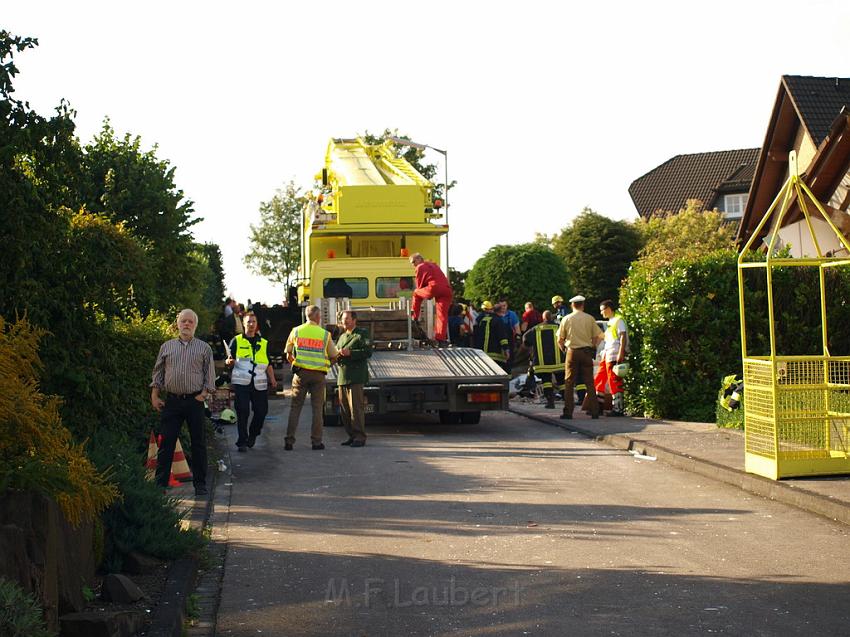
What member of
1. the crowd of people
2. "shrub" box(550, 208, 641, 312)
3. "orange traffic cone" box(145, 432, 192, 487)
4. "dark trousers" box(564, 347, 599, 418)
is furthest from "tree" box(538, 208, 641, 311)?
"orange traffic cone" box(145, 432, 192, 487)

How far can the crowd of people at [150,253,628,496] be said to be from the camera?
37.3 ft

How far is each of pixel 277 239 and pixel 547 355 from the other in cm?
4240

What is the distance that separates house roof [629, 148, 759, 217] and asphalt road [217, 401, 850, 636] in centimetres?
5687

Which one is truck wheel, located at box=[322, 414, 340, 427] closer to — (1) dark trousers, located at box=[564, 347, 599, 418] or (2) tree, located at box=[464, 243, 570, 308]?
(1) dark trousers, located at box=[564, 347, 599, 418]

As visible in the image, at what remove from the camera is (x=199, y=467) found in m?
11.3

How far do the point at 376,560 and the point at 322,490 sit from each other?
11.2 feet

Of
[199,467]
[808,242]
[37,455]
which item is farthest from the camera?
[808,242]

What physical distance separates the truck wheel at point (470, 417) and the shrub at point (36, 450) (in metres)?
11.9

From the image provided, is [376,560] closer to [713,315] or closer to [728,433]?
[728,433]

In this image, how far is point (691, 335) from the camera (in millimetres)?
17156

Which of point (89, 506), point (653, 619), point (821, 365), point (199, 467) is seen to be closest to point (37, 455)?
point (89, 506)

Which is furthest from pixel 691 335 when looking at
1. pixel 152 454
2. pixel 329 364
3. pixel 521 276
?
pixel 521 276

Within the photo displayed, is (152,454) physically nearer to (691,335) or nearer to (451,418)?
(451,418)

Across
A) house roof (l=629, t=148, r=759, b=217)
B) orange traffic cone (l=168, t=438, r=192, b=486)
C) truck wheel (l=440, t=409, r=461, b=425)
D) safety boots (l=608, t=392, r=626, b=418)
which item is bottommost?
orange traffic cone (l=168, t=438, r=192, b=486)
